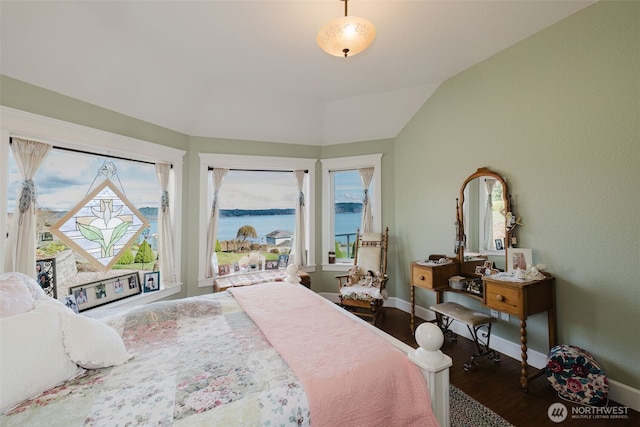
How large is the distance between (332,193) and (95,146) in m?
2.90

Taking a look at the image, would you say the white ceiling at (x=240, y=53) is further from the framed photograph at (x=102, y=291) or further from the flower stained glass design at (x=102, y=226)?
the framed photograph at (x=102, y=291)

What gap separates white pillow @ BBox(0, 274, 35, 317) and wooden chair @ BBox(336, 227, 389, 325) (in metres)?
2.78

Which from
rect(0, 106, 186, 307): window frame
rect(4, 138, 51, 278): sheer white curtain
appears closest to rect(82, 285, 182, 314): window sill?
rect(0, 106, 186, 307): window frame

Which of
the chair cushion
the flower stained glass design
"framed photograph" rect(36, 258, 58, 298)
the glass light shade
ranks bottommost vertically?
the chair cushion

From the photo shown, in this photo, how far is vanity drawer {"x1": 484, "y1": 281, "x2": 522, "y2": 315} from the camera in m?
2.12

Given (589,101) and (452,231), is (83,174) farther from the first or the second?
(589,101)

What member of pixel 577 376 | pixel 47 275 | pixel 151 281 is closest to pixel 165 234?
pixel 151 281

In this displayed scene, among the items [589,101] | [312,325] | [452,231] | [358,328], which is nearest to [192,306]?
[312,325]

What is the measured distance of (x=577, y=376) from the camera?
1.95m

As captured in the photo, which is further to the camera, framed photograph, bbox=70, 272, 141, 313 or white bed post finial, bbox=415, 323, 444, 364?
framed photograph, bbox=70, 272, 141, 313

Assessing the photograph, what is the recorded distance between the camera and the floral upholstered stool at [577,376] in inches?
74.5

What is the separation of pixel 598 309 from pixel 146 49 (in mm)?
4243

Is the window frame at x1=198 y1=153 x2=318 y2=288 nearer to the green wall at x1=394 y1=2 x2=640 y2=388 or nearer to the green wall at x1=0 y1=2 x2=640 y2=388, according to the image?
the green wall at x1=0 y1=2 x2=640 y2=388

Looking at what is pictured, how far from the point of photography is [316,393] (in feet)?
3.51
